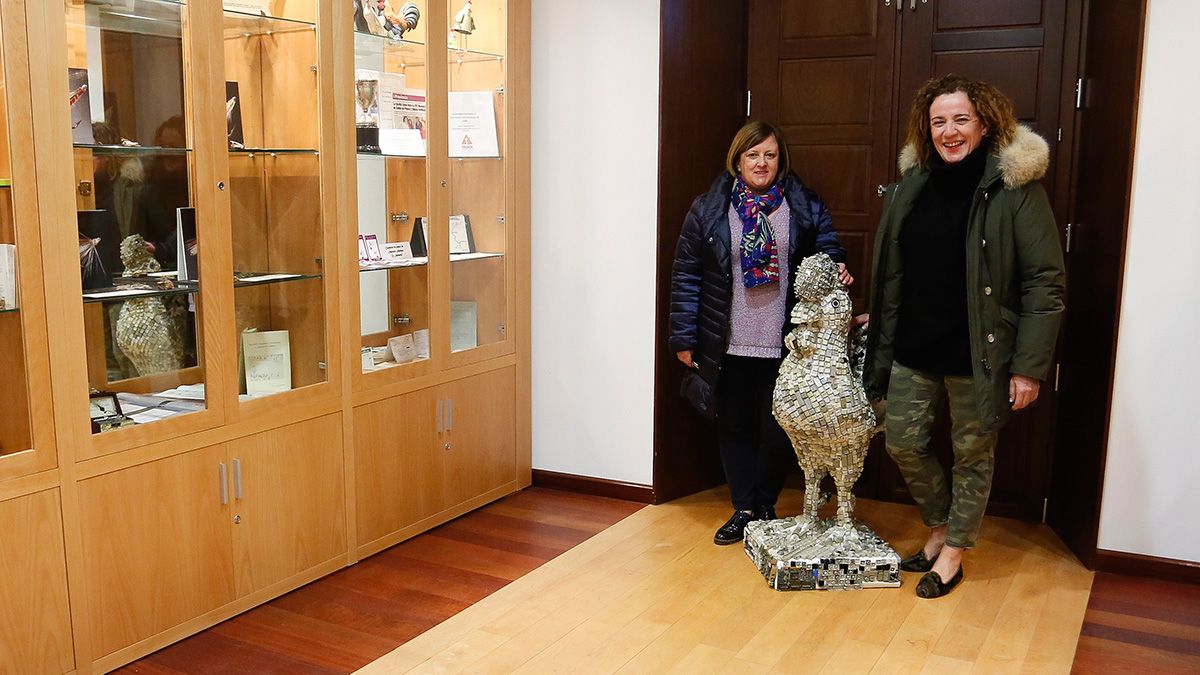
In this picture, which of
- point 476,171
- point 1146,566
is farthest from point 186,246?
point 1146,566

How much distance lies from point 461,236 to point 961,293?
1816 mm

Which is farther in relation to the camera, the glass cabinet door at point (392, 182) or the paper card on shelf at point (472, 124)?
the paper card on shelf at point (472, 124)

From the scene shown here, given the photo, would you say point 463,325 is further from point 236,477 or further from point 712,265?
point 236,477

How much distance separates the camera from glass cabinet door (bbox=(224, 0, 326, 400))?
3018mm

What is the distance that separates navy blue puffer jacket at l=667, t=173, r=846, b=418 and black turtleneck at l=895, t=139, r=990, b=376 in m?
0.36

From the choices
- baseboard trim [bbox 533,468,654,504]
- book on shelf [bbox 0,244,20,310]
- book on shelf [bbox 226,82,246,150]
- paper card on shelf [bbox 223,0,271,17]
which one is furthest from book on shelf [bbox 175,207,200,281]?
baseboard trim [bbox 533,468,654,504]

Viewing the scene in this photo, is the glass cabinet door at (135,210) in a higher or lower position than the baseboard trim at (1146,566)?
higher

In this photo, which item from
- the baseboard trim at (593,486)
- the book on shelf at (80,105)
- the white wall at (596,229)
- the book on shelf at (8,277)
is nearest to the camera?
the book on shelf at (8,277)

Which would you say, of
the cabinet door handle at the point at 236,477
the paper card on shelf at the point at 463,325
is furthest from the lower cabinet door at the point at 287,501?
the paper card on shelf at the point at 463,325

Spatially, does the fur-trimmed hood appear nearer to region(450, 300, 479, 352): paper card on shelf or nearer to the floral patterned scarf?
the floral patterned scarf

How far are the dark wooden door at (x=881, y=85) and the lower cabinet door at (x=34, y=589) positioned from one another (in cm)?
286

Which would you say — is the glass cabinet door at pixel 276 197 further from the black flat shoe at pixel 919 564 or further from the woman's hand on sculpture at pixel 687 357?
the black flat shoe at pixel 919 564

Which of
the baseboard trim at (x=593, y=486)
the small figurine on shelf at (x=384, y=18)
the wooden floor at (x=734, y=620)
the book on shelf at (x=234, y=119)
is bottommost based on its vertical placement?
the wooden floor at (x=734, y=620)

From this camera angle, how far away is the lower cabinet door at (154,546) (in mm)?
2639
